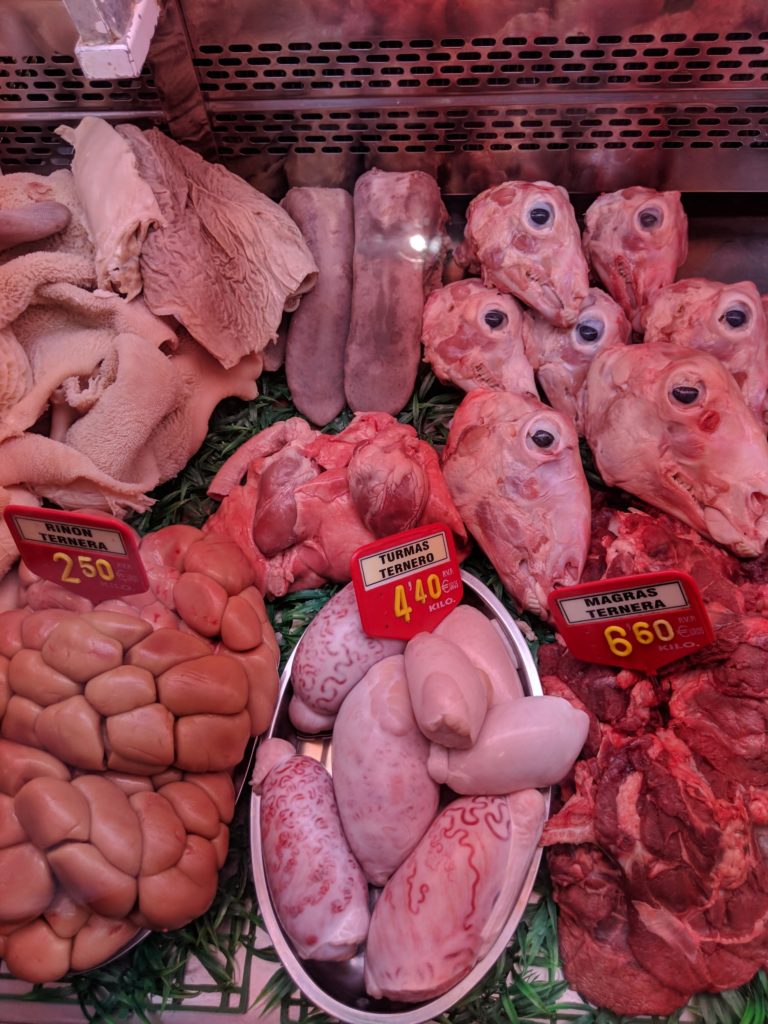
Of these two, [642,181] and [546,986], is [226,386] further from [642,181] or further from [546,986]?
[546,986]

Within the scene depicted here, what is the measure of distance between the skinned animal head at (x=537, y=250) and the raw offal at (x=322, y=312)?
16.4 inches

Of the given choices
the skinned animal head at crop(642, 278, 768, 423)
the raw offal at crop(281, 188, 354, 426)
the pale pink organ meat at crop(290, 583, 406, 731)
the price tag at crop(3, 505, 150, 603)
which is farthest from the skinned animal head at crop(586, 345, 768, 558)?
the price tag at crop(3, 505, 150, 603)

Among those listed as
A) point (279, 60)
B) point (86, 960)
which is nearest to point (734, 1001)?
point (86, 960)

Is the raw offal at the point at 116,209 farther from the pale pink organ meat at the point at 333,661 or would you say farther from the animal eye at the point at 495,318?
the pale pink organ meat at the point at 333,661

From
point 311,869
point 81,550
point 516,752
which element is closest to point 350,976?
point 311,869

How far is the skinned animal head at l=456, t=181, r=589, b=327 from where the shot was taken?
2.04m

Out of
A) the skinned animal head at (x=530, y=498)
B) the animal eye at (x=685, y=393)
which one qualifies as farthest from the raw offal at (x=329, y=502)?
the animal eye at (x=685, y=393)

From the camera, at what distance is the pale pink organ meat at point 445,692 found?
1.38 meters

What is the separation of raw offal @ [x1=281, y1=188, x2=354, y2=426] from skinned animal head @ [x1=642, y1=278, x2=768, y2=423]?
0.84m

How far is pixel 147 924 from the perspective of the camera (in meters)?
1.36

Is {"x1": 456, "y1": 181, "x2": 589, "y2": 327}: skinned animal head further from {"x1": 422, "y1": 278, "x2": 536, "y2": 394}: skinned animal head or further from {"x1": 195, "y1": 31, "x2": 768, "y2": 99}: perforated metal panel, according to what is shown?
{"x1": 195, "y1": 31, "x2": 768, "y2": 99}: perforated metal panel

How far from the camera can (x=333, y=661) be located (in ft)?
5.44

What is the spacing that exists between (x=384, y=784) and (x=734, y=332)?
130 centimetres

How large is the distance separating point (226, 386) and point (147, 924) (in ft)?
4.44
